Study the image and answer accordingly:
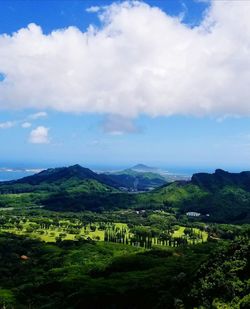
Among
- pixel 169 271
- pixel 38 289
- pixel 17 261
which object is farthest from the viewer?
pixel 17 261

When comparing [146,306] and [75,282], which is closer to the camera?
[146,306]

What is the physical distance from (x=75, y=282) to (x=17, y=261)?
65507 mm

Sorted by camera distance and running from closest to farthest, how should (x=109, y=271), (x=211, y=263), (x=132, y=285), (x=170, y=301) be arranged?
(x=170, y=301) → (x=211, y=263) → (x=132, y=285) → (x=109, y=271)

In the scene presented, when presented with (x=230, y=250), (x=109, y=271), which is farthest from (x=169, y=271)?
(x=230, y=250)

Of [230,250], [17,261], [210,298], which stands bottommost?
[17,261]

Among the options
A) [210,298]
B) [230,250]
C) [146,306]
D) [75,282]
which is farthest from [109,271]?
[210,298]

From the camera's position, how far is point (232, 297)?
67.6m

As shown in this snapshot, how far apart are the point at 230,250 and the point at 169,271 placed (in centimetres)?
3479

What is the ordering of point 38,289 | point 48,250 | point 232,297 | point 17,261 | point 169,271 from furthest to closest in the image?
1. point 48,250
2. point 17,261
3. point 38,289
4. point 169,271
5. point 232,297

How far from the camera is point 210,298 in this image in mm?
69500

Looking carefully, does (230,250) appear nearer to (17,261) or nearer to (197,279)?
(197,279)

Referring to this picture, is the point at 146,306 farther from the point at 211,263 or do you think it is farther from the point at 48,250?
the point at 48,250

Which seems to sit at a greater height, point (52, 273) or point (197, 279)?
point (197, 279)

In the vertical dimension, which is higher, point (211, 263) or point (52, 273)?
point (211, 263)
